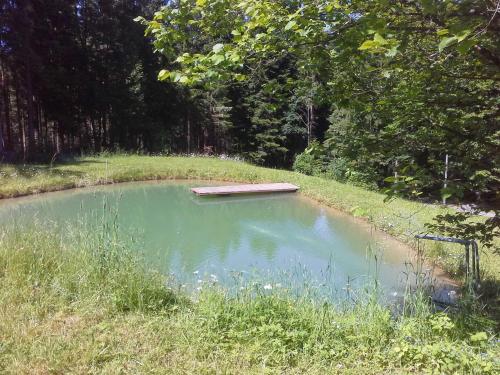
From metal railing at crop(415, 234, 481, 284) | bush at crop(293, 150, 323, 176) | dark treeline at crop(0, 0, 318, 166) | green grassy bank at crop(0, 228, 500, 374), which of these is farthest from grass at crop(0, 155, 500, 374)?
bush at crop(293, 150, 323, 176)

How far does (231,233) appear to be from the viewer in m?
8.08

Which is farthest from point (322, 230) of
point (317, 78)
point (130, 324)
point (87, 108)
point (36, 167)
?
point (87, 108)

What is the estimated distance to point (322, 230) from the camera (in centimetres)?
870

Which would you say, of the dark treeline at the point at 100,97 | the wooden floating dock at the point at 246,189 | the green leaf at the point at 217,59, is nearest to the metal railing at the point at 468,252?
the green leaf at the point at 217,59

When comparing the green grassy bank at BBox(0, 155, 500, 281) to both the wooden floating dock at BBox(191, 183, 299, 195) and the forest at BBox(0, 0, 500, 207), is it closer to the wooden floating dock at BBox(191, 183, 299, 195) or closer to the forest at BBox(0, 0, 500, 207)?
the wooden floating dock at BBox(191, 183, 299, 195)

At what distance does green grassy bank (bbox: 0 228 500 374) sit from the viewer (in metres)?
2.37

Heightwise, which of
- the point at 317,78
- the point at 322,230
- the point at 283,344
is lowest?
the point at 322,230

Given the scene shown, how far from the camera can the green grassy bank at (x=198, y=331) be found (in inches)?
93.4

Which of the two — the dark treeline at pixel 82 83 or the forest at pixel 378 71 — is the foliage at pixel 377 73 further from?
the dark treeline at pixel 82 83

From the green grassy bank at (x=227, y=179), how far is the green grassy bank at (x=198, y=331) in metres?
2.87

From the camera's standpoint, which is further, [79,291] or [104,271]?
[104,271]

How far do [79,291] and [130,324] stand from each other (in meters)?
0.65

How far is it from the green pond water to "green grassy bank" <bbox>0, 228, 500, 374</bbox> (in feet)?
2.44

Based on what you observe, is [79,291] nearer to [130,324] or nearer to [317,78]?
[130,324]
